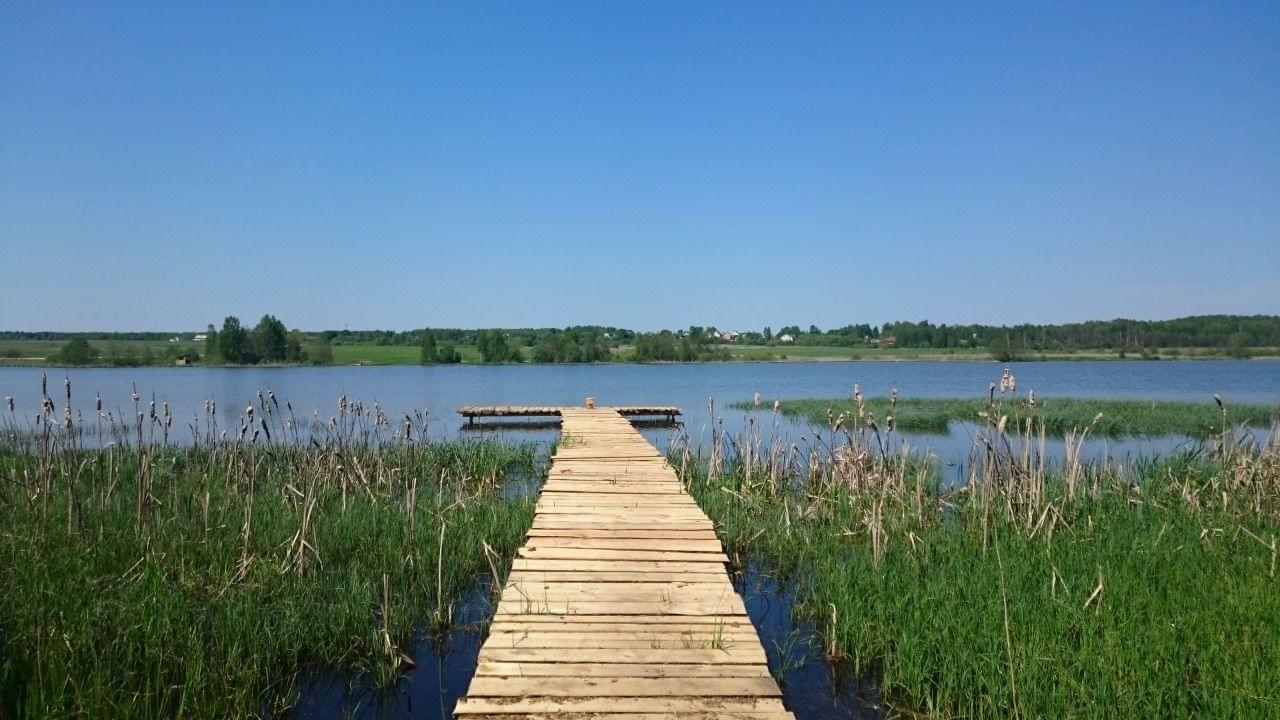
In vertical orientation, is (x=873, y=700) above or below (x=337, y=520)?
below

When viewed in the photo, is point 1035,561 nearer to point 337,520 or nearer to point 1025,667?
point 1025,667

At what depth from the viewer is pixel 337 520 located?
751cm

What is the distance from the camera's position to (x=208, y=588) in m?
5.48

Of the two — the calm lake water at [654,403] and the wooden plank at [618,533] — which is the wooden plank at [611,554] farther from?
the calm lake water at [654,403]

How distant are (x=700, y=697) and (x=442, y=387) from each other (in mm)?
40063

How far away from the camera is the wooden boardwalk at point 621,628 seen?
351cm

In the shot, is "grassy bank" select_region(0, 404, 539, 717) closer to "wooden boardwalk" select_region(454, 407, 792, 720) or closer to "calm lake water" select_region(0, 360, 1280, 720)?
"calm lake water" select_region(0, 360, 1280, 720)

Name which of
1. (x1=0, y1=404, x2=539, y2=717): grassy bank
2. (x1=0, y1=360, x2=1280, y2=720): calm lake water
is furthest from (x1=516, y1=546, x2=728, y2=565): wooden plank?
(x1=0, y1=360, x2=1280, y2=720): calm lake water

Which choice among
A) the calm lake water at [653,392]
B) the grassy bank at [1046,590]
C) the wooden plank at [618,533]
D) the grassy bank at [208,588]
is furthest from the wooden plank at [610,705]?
the calm lake water at [653,392]

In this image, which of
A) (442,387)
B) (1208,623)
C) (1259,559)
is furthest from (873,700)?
(442,387)

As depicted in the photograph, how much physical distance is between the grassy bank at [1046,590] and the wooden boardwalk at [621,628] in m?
1.05

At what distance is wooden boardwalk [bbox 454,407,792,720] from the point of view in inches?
138

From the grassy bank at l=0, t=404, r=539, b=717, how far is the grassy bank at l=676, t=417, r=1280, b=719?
9.83 ft

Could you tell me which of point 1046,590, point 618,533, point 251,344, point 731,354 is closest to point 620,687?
point 618,533
